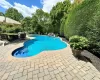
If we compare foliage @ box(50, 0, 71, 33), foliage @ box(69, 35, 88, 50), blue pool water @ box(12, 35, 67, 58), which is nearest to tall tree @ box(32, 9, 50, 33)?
foliage @ box(50, 0, 71, 33)

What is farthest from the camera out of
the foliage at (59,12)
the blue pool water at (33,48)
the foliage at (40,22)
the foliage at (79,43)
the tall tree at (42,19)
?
the tall tree at (42,19)

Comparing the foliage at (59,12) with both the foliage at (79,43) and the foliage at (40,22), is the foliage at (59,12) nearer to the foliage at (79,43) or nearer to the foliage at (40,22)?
the foliage at (40,22)

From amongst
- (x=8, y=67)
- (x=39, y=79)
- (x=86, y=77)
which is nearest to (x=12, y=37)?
(x=8, y=67)

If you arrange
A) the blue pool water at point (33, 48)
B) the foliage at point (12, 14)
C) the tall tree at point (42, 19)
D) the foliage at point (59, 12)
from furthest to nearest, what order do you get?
the foliage at point (12, 14), the tall tree at point (42, 19), the foliage at point (59, 12), the blue pool water at point (33, 48)

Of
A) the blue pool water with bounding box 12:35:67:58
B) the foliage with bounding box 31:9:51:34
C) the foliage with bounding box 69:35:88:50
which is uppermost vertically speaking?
the foliage with bounding box 31:9:51:34

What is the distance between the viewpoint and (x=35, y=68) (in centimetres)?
455

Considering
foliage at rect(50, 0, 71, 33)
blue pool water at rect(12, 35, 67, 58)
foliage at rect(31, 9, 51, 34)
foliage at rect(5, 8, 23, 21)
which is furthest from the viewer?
foliage at rect(5, 8, 23, 21)

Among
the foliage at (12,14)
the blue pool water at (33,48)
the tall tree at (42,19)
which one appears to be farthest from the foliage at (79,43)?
the foliage at (12,14)

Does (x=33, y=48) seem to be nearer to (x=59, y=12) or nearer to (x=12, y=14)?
(x=59, y=12)

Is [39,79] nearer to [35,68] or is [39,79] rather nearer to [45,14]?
[35,68]

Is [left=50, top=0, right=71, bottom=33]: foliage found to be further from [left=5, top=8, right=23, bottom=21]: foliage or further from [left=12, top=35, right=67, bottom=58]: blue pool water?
[left=5, top=8, right=23, bottom=21]: foliage

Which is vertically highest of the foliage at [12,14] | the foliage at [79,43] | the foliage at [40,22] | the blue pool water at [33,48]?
the foliage at [12,14]

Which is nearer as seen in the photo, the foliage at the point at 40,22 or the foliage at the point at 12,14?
the foliage at the point at 40,22

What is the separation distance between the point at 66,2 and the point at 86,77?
77.7 feet
